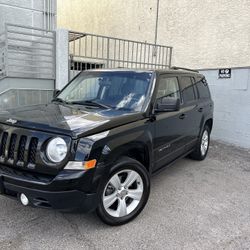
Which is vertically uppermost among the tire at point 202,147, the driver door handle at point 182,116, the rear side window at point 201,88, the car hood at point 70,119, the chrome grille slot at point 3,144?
the rear side window at point 201,88

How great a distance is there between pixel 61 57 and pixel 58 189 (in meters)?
5.17

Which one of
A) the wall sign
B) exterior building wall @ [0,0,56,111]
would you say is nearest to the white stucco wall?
the wall sign

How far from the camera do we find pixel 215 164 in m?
5.61

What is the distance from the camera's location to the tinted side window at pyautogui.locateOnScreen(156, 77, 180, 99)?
3.81m

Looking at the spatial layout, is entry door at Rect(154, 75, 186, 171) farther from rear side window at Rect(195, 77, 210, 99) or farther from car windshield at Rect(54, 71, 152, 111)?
rear side window at Rect(195, 77, 210, 99)

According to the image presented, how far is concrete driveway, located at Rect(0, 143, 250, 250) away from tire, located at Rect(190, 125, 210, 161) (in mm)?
1148

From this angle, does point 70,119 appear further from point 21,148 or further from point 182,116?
point 182,116

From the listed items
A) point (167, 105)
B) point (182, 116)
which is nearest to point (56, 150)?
point (167, 105)

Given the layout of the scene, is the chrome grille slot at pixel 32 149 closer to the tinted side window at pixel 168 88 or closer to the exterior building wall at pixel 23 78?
the tinted side window at pixel 168 88

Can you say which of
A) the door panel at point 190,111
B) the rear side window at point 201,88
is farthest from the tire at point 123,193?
the rear side window at point 201,88

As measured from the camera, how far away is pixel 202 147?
5.68 metres

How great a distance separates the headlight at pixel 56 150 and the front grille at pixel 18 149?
162mm

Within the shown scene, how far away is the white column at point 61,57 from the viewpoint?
6.99 m

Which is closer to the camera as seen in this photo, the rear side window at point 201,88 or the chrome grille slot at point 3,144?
the chrome grille slot at point 3,144
